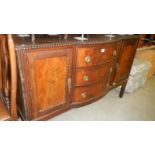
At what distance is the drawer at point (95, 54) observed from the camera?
1.36 m

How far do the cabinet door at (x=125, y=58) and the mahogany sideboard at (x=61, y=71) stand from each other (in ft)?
0.06

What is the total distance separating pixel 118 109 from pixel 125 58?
73 cm

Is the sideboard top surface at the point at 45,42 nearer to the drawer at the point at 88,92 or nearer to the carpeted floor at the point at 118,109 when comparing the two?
the drawer at the point at 88,92

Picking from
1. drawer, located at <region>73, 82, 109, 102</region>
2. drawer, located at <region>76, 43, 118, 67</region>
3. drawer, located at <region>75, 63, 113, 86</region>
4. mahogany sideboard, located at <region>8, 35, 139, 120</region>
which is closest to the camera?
mahogany sideboard, located at <region>8, 35, 139, 120</region>

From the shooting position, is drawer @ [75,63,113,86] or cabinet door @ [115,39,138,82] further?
cabinet door @ [115,39,138,82]

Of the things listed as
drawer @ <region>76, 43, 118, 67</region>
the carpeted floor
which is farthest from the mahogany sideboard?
the carpeted floor

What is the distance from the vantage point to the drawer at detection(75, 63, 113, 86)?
57.8 inches

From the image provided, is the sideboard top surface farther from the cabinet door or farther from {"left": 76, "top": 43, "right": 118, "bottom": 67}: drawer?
the cabinet door

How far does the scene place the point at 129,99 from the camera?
7.95 feet

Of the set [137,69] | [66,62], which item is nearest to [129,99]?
[137,69]

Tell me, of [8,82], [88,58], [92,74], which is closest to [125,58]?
[92,74]

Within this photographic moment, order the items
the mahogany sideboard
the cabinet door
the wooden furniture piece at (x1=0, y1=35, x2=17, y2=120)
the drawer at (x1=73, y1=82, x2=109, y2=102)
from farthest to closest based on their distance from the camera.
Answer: the cabinet door
the drawer at (x1=73, y1=82, x2=109, y2=102)
the mahogany sideboard
the wooden furniture piece at (x1=0, y1=35, x2=17, y2=120)
